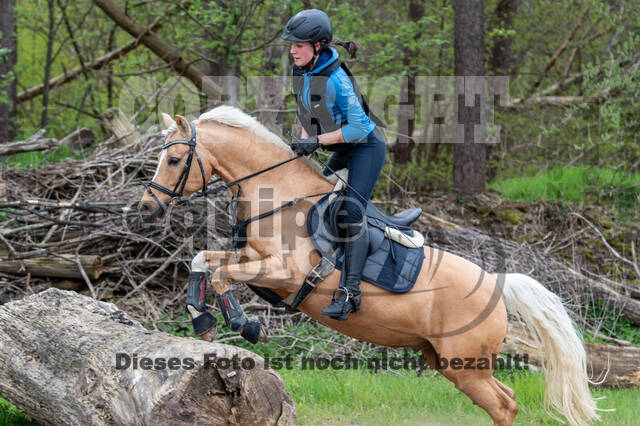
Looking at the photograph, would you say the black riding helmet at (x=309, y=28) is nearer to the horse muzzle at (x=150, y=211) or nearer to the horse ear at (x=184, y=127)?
the horse ear at (x=184, y=127)

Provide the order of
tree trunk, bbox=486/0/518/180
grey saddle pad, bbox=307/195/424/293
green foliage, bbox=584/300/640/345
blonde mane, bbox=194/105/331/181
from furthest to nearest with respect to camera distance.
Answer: tree trunk, bbox=486/0/518/180 < green foliage, bbox=584/300/640/345 < blonde mane, bbox=194/105/331/181 < grey saddle pad, bbox=307/195/424/293

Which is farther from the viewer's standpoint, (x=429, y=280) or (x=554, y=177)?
(x=554, y=177)

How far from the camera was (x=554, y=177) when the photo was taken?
12.1 metres

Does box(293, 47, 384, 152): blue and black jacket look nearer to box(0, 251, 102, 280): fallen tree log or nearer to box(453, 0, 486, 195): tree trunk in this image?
box(0, 251, 102, 280): fallen tree log

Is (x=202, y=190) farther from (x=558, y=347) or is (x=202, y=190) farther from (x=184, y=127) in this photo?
(x=558, y=347)

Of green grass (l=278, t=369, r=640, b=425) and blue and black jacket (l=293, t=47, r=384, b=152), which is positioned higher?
blue and black jacket (l=293, t=47, r=384, b=152)

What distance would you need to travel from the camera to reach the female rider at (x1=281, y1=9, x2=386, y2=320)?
4172 mm

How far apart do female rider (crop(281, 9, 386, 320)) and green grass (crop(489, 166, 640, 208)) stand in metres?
7.65

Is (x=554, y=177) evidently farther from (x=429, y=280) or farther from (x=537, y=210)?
(x=429, y=280)

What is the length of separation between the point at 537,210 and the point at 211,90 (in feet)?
20.5

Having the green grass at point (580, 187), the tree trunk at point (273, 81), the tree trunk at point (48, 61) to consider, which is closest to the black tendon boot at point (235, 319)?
the tree trunk at point (273, 81)

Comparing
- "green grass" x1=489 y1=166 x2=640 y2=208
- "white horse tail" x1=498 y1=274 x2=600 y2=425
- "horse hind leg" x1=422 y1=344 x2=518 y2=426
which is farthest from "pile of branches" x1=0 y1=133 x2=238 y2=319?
"green grass" x1=489 y1=166 x2=640 y2=208

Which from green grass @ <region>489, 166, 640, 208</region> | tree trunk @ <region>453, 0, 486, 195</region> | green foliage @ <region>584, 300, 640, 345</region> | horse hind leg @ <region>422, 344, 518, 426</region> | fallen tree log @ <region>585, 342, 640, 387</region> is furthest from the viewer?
tree trunk @ <region>453, 0, 486, 195</region>

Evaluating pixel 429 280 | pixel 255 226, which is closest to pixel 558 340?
pixel 429 280
